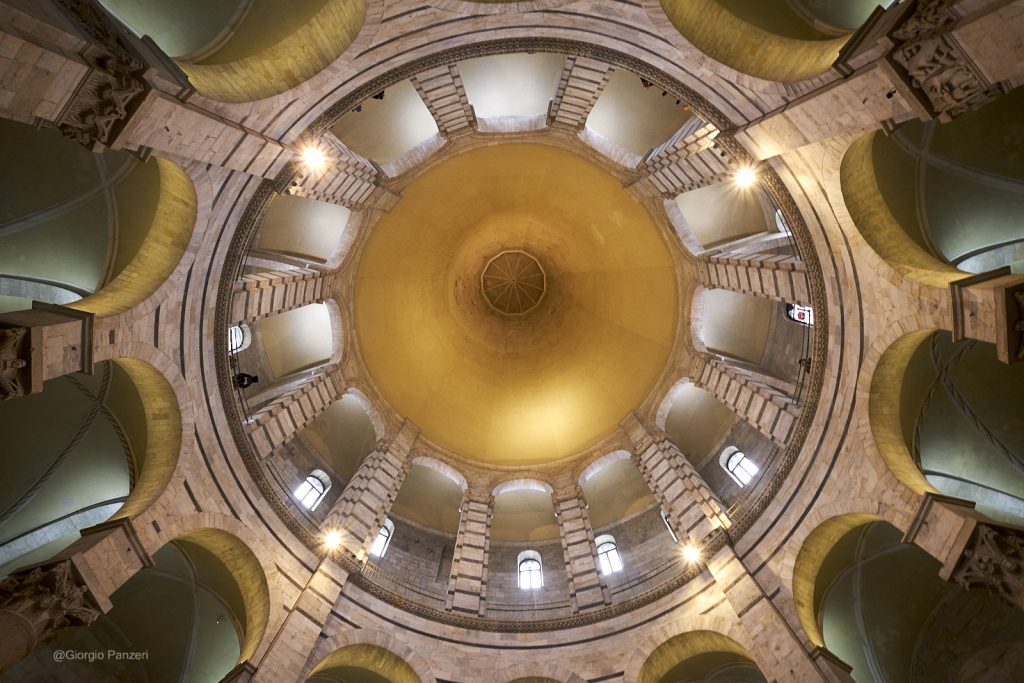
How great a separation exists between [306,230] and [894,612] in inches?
849

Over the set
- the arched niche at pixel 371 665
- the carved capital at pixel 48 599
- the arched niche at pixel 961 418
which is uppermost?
the arched niche at pixel 961 418

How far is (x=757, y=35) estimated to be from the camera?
39.6 ft

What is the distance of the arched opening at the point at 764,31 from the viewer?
39.1 feet

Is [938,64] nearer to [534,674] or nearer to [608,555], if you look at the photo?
[534,674]

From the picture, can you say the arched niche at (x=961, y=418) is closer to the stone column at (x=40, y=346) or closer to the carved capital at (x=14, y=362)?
the stone column at (x=40, y=346)

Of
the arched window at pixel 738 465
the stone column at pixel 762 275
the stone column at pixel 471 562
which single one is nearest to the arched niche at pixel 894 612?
the arched window at pixel 738 465

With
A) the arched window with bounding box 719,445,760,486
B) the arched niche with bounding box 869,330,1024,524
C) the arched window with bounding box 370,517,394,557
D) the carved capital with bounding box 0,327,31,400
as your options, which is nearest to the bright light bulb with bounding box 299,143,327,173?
the carved capital with bounding box 0,327,31,400

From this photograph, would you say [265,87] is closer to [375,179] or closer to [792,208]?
[375,179]

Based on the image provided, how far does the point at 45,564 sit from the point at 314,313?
13570 millimetres

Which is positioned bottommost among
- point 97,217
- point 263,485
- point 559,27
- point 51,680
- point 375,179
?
point 51,680

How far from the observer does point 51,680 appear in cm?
1502

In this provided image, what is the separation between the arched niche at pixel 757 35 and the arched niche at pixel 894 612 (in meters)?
10.3

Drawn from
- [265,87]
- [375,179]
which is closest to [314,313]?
[375,179]

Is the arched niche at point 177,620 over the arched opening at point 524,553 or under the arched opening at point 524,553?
under
